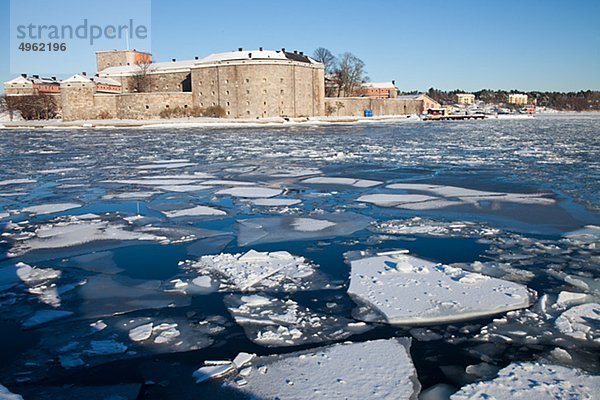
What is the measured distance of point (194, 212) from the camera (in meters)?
6.39

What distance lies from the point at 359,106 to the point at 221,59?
19.6 meters

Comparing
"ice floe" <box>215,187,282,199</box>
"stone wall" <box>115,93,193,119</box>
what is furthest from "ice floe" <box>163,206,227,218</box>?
"stone wall" <box>115,93,193,119</box>

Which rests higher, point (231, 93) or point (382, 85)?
point (382, 85)

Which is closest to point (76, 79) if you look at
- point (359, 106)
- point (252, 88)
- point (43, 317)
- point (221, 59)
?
point (221, 59)

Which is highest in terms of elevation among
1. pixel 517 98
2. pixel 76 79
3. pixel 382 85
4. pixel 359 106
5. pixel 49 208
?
pixel 517 98

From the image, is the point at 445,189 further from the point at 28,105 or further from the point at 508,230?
the point at 28,105

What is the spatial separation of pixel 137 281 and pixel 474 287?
2.59 meters

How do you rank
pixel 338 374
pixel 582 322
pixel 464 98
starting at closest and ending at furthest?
pixel 338 374, pixel 582 322, pixel 464 98

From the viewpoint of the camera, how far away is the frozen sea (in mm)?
2529

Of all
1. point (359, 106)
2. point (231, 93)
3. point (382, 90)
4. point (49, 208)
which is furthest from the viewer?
point (382, 90)

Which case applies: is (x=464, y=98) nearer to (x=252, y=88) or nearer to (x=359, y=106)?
(x=359, y=106)

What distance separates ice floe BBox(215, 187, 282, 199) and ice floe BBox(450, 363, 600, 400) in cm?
545

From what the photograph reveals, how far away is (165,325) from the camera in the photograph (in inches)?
118

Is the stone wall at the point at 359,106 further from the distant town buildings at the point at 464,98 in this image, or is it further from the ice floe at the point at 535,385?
the distant town buildings at the point at 464,98
